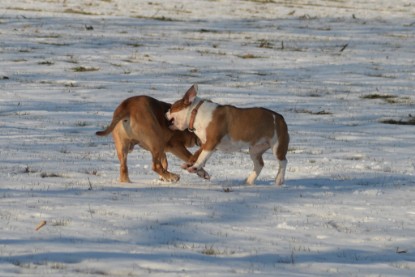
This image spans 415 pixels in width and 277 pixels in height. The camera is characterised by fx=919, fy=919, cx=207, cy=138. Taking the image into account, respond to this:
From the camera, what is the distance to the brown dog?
10.6 metres

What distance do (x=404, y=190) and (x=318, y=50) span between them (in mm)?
22860

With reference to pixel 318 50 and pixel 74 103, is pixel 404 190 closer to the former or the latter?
pixel 74 103

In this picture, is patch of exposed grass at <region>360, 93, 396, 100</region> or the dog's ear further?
patch of exposed grass at <region>360, 93, 396, 100</region>

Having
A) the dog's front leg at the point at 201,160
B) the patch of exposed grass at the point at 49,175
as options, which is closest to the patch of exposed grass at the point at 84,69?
the patch of exposed grass at the point at 49,175

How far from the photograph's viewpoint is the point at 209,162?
13.4 metres

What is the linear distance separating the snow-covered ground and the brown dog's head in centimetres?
73

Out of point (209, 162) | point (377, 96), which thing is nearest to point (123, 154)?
point (209, 162)

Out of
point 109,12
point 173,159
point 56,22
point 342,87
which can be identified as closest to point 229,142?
point 173,159

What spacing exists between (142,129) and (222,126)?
3.04 feet

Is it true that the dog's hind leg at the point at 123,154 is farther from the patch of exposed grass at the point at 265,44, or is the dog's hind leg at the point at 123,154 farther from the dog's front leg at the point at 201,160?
the patch of exposed grass at the point at 265,44

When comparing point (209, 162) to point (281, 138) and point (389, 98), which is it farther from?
point (389, 98)

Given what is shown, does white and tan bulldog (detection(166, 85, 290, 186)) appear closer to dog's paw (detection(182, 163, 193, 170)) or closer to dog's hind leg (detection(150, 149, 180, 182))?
dog's paw (detection(182, 163, 193, 170))

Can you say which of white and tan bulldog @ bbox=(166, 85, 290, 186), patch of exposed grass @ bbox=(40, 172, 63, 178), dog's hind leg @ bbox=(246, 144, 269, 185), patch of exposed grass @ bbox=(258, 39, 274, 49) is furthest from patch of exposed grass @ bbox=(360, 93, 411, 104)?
patch of exposed grass @ bbox=(40, 172, 63, 178)

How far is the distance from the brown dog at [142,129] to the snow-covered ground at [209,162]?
318 mm
